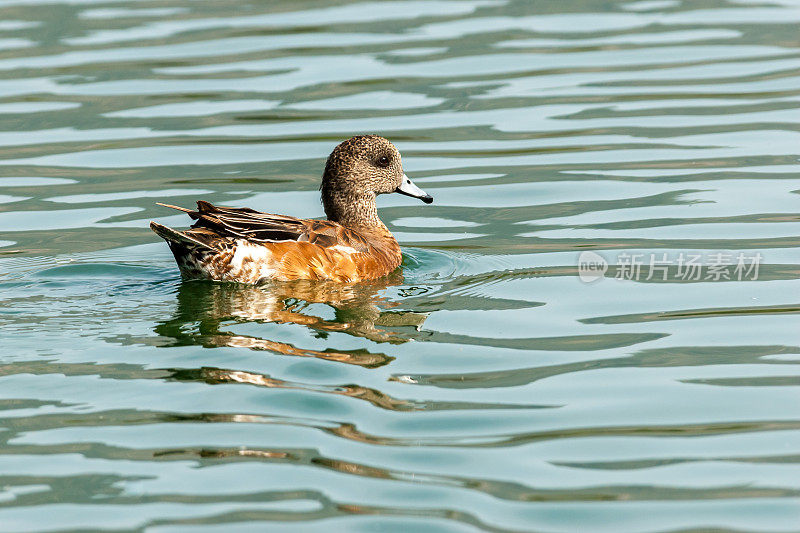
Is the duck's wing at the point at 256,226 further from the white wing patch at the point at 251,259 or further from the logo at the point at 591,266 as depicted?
the logo at the point at 591,266

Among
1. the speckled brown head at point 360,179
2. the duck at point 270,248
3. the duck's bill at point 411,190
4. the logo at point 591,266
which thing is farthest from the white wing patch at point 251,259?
the logo at point 591,266

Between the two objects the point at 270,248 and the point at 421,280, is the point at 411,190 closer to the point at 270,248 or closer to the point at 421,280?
the point at 421,280

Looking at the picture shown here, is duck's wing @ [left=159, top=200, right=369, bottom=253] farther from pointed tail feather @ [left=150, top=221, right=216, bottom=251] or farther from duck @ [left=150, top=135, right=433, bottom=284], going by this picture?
pointed tail feather @ [left=150, top=221, right=216, bottom=251]

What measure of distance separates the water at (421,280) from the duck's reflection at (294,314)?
32 millimetres

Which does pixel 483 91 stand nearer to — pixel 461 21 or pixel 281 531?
pixel 461 21

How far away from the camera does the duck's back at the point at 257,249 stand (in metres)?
8.10

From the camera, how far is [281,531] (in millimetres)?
4750

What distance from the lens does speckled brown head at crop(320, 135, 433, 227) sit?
9.08 metres

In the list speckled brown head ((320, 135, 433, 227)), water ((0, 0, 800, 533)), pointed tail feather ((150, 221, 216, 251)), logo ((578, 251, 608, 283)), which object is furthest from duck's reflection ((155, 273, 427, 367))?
logo ((578, 251, 608, 283))

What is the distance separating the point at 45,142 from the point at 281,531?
812 centimetres

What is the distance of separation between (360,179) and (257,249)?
4.20 feet

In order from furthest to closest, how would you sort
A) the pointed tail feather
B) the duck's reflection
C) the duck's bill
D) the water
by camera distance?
the duck's bill
the pointed tail feather
the duck's reflection
the water

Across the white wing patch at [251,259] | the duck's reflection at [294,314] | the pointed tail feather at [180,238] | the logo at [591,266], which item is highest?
the pointed tail feather at [180,238]

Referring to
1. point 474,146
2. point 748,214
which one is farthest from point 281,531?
point 474,146
